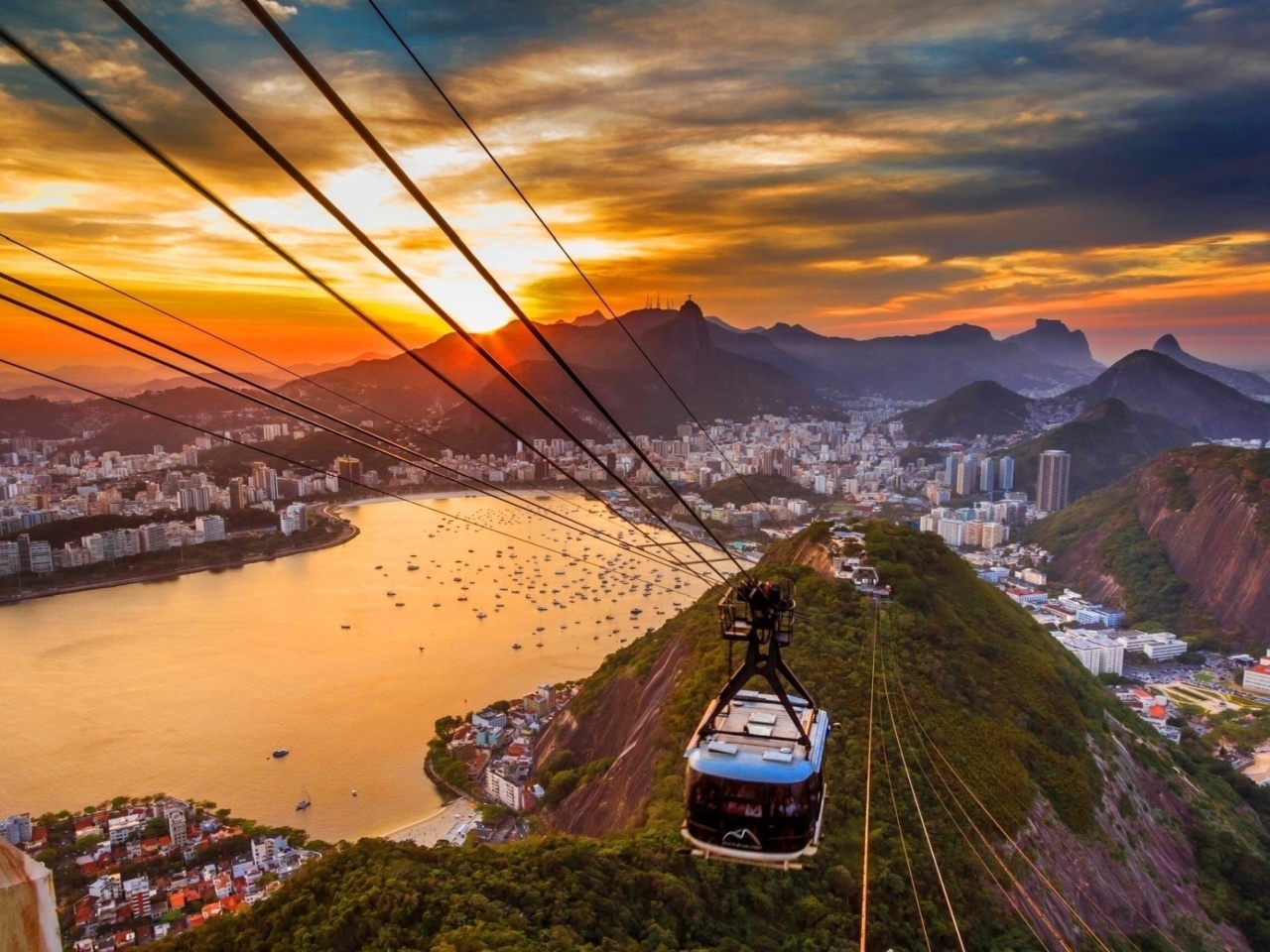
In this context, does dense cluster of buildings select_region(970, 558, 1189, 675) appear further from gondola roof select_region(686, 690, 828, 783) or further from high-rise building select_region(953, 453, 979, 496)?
gondola roof select_region(686, 690, 828, 783)

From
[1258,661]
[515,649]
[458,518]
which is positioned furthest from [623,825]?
[458,518]

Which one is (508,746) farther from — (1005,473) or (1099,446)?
(1099,446)

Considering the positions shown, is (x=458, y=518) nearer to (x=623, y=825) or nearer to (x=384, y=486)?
(x=384, y=486)

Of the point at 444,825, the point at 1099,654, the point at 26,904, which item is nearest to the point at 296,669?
the point at 444,825

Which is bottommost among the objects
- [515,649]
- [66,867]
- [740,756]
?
[66,867]

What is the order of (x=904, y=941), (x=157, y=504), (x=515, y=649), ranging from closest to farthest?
(x=904, y=941) → (x=515, y=649) → (x=157, y=504)

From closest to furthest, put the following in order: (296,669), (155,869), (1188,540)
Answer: (155,869)
(296,669)
(1188,540)
